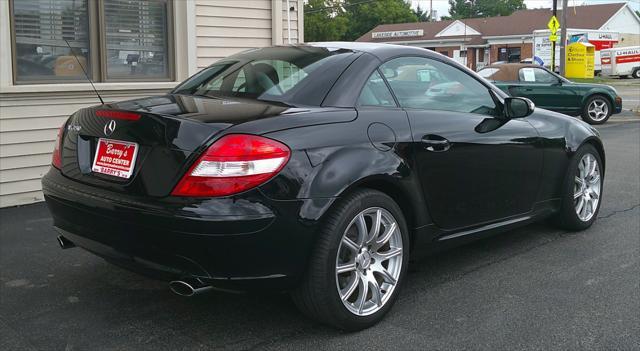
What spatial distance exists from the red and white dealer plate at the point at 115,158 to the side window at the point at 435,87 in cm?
157

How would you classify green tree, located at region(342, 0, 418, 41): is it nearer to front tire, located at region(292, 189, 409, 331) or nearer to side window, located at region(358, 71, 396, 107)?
side window, located at region(358, 71, 396, 107)

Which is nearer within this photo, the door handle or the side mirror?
the door handle

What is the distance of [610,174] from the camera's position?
832cm

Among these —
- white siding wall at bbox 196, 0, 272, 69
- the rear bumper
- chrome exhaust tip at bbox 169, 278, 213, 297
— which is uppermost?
white siding wall at bbox 196, 0, 272, 69

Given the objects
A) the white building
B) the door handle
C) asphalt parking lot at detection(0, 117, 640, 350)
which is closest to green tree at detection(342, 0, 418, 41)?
the white building

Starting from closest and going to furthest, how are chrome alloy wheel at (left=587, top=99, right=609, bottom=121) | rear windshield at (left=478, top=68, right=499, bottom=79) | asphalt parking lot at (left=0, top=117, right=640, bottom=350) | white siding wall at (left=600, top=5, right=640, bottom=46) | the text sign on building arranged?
asphalt parking lot at (left=0, top=117, right=640, bottom=350) < rear windshield at (left=478, top=68, right=499, bottom=79) < chrome alloy wheel at (left=587, top=99, right=609, bottom=121) < white siding wall at (left=600, top=5, right=640, bottom=46) < the text sign on building

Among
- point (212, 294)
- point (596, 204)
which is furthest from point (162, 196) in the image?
point (596, 204)

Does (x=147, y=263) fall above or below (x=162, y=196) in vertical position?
below

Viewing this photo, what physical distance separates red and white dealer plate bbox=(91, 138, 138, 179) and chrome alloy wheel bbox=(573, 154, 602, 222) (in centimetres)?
358

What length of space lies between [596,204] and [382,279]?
284 cm

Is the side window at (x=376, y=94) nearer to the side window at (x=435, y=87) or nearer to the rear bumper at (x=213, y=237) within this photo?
the side window at (x=435, y=87)

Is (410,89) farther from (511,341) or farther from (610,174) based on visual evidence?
(610,174)

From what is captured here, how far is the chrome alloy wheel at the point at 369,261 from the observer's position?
3.38 meters

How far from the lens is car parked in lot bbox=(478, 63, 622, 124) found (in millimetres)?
15562
